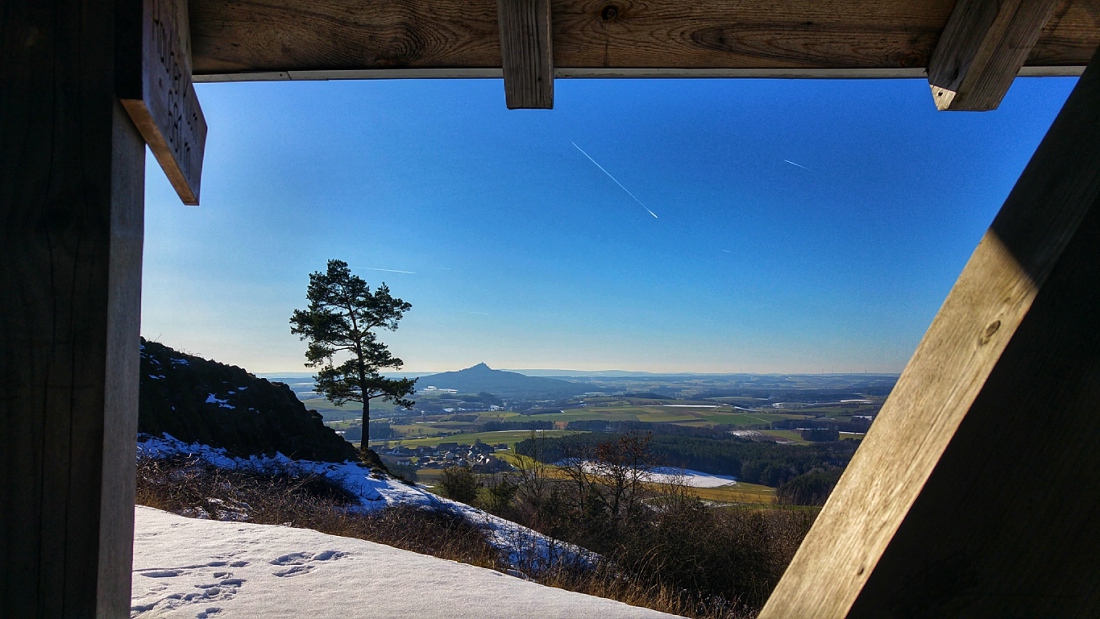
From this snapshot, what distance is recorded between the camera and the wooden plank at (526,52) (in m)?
1.07

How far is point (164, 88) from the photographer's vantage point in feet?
2.64

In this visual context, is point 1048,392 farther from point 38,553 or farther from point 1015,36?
point 1015,36

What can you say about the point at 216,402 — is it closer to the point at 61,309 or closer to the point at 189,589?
the point at 189,589

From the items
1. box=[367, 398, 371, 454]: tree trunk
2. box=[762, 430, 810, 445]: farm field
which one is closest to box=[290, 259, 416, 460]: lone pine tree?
box=[367, 398, 371, 454]: tree trunk

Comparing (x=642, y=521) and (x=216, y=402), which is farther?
(x=216, y=402)

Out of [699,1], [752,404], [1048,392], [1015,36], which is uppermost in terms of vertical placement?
[699,1]

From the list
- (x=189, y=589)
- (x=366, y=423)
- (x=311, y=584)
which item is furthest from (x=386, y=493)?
(x=189, y=589)

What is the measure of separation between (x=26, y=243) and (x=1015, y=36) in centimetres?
167

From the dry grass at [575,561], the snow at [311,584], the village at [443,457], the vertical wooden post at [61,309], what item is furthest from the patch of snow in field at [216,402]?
the vertical wooden post at [61,309]

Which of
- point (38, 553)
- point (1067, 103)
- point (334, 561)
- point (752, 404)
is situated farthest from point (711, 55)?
point (752, 404)

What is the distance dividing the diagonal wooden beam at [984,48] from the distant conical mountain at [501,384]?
78.0 m

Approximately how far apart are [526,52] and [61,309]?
872mm

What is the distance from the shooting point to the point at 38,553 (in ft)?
2.01

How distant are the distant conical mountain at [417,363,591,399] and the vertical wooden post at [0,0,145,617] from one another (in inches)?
3086
